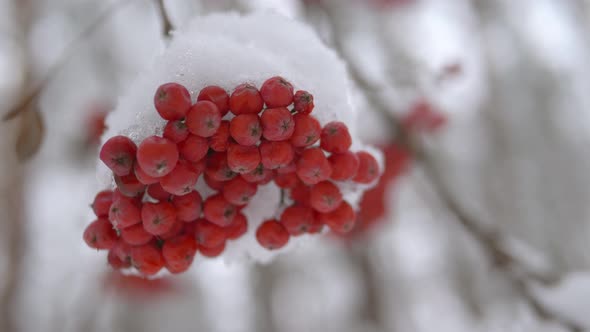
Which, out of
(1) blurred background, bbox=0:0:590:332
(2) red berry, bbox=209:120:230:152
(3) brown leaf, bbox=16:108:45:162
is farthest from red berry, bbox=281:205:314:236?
(1) blurred background, bbox=0:0:590:332

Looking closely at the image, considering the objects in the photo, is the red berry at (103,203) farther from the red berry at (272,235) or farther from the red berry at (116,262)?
the red berry at (272,235)

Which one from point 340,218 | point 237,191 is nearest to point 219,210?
point 237,191

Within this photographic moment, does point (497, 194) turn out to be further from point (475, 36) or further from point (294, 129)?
point (294, 129)

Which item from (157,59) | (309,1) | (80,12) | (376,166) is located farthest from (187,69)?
(80,12)

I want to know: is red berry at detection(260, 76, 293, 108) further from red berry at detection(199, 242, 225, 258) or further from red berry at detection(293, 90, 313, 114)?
red berry at detection(199, 242, 225, 258)

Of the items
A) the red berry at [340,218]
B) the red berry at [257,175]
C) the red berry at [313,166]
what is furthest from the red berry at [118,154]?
the red berry at [340,218]
